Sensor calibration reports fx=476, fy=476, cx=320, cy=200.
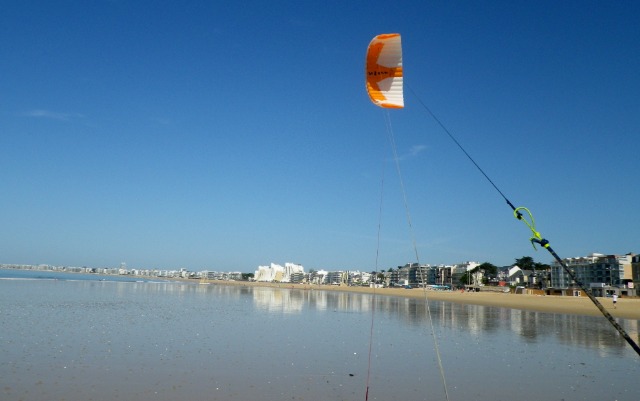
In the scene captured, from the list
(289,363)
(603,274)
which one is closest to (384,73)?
(289,363)

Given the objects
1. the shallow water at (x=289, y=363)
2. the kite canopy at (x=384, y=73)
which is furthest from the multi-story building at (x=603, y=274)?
the kite canopy at (x=384, y=73)

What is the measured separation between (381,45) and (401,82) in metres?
0.72

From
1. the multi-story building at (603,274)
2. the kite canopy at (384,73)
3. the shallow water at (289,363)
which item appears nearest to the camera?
the kite canopy at (384,73)

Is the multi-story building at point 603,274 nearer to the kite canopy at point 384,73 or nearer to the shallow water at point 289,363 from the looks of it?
the shallow water at point 289,363

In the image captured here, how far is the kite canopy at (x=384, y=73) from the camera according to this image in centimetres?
823

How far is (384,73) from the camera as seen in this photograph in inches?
330

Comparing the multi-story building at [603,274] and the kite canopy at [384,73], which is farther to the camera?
the multi-story building at [603,274]

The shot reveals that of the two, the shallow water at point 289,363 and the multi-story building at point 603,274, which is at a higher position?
the multi-story building at point 603,274

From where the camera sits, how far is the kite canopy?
8.23 meters

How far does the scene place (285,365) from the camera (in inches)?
497

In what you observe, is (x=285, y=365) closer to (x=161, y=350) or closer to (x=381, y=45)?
(x=161, y=350)

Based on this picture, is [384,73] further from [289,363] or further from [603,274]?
[603,274]

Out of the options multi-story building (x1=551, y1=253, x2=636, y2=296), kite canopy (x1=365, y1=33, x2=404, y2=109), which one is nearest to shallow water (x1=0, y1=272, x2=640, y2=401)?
kite canopy (x1=365, y1=33, x2=404, y2=109)

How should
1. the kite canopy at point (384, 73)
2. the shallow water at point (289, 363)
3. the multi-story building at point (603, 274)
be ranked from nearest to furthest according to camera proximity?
the kite canopy at point (384, 73), the shallow water at point (289, 363), the multi-story building at point (603, 274)
